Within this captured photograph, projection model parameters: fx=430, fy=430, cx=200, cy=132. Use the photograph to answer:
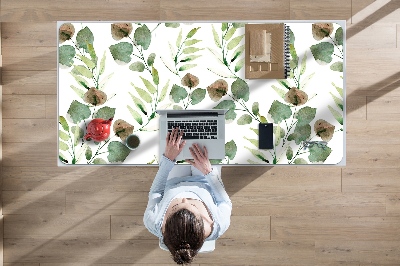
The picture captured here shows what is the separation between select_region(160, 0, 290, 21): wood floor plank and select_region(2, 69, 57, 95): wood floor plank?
29.7 inches

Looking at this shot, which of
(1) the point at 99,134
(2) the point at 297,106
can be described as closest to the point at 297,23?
(2) the point at 297,106

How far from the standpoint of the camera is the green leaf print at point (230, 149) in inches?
→ 91.7

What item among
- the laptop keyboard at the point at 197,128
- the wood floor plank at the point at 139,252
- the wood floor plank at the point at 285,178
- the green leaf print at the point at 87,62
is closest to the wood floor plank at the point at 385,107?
the wood floor plank at the point at 285,178

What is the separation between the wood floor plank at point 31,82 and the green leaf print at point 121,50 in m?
0.44

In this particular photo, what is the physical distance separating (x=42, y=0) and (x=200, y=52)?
1.01m

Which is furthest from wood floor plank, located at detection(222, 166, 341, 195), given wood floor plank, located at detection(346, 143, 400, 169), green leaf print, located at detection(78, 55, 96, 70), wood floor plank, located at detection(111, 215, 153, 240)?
green leaf print, located at detection(78, 55, 96, 70)

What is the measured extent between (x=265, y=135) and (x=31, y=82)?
1384 mm

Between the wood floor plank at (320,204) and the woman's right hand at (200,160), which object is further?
the wood floor plank at (320,204)

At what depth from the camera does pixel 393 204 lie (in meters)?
2.54

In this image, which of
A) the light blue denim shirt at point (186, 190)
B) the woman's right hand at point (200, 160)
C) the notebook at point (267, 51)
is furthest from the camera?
the notebook at point (267, 51)

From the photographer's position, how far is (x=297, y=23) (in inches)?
90.2

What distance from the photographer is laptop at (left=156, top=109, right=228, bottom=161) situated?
2.20m

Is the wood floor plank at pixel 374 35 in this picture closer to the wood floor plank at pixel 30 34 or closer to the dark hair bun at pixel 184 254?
the dark hair bun at pixel 184 254

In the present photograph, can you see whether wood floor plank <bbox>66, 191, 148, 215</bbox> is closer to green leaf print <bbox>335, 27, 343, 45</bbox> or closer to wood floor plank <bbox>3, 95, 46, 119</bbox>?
wood floor plank <bbox>3, 95, 46, 119</bbox>
